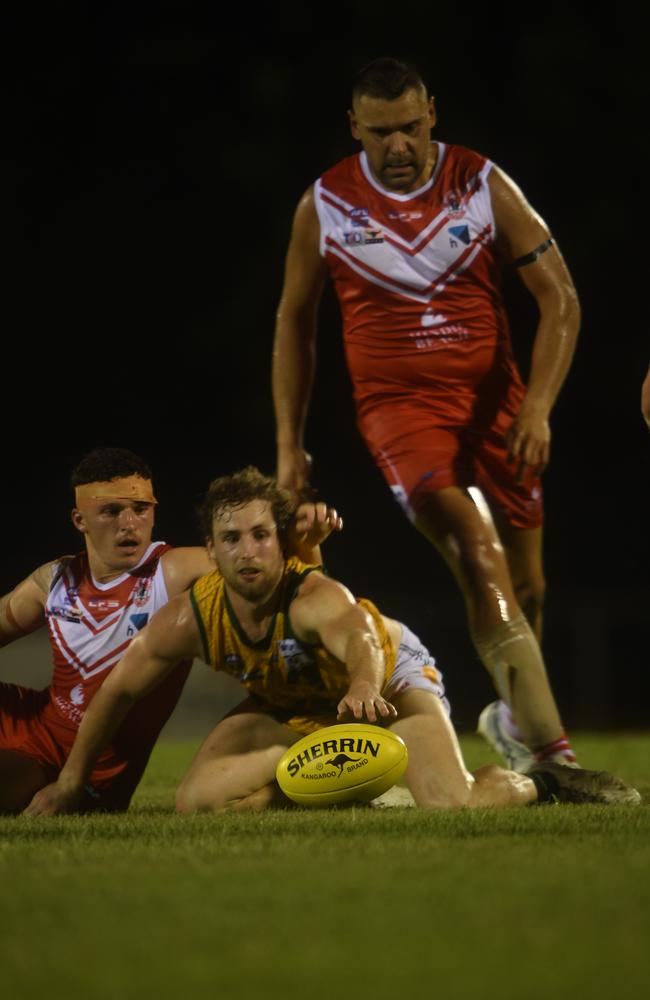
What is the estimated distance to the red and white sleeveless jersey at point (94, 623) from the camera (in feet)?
19.1

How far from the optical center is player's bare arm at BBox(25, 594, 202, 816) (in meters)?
5.26

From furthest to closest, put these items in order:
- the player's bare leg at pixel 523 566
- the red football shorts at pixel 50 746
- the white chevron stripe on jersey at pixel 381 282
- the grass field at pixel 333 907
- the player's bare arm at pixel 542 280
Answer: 1. the player's bare leg at pixel 523 566
2. the white chevron stripe on jersey at pixel 381 282
3. the player's bare arm at pixel 542 280
4. the red football shorts at pixel 50 746
5. the grass field at pixel 333 907

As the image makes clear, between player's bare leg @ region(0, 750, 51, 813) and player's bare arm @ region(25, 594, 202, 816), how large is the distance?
1.15 feet

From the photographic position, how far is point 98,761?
570cm

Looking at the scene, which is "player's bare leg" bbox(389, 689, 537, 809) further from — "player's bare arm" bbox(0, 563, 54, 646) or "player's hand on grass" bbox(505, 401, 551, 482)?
"player's bare arm" bbox(0, 563, 54, 646)

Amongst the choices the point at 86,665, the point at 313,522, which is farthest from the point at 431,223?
the point at 86,665

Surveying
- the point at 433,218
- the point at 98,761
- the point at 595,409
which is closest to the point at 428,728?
the point at 98,761

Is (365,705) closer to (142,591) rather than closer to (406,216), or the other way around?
(142,591)

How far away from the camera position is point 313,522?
5441mm

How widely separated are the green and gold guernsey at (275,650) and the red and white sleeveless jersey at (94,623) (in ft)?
1.50

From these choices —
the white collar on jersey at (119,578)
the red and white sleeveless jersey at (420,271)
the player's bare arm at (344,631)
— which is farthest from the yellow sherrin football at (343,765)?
the red and white sleeveless jersey at (420,271)

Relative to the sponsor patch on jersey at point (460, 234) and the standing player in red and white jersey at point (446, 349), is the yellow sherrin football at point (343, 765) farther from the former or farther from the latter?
the sponsor patch on jersey at point (460, 234)

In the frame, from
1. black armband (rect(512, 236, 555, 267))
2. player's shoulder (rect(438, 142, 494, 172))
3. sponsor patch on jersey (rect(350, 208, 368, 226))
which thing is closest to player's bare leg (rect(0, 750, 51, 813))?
sponsor patch on jersey (rect(350, 208, 368, 226))

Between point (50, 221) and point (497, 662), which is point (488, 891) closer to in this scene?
point (497, 662)
